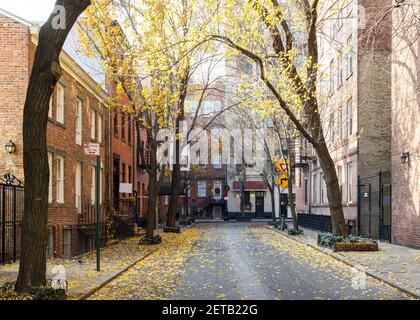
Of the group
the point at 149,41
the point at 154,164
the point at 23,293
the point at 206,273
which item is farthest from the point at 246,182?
the point at 23,293

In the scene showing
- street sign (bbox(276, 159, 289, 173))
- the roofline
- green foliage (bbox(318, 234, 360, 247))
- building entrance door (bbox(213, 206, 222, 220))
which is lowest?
building entrance door (bbox(213, 206, 222, 220))

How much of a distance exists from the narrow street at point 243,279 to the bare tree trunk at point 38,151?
1404 mm

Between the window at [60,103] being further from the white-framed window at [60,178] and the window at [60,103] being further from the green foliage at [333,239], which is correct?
the green foliage at [333,239]

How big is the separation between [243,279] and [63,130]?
1035 cm

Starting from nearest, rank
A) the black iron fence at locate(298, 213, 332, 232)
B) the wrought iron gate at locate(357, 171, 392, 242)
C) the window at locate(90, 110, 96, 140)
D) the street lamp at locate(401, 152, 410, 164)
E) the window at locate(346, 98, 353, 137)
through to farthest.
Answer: the street lamp at locate(401, 152, 410, 164)
the wrought iron gate at locate(357, 171, 392, 242)
the window at locate(90, 110, 96, 140)
the window at locate(346, 98, 353, 137)
the black iron fence at locate(298, 213, 332, 232)

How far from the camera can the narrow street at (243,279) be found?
998 cm

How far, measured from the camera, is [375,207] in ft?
85.5

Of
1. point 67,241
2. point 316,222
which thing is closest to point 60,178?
point 67,241

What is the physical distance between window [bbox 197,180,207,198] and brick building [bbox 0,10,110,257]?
144 ft

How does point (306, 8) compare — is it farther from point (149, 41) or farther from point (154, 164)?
point (154, 164)

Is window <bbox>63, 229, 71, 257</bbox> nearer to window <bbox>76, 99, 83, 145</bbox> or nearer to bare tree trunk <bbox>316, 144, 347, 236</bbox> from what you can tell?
window <bbox>76, 99, 83, 145</bbox>

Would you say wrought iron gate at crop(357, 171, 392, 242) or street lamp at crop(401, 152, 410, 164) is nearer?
street lamp at crop(401, 152, 410, 164)

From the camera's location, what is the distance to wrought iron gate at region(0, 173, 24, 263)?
14.9m

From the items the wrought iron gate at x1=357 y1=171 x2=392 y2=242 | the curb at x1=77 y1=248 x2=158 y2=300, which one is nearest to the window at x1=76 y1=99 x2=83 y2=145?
the curb at x1=77 y1=248 x2=158 y2=300
